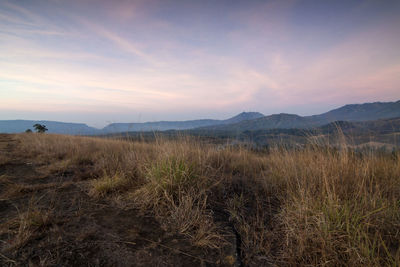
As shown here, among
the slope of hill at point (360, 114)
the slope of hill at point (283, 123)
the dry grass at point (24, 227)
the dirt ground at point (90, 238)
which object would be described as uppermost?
the slope of hill at point (360, 114)

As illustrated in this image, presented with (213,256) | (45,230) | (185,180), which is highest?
(185,180)

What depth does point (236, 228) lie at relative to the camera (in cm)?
164

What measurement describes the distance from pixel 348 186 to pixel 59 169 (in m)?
4.91

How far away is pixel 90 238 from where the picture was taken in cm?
140

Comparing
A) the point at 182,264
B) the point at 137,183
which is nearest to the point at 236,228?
the point at 182,264

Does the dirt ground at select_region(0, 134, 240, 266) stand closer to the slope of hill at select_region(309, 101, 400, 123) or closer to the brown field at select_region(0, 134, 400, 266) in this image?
the brown field at select_region(0, 134, 400, 266)

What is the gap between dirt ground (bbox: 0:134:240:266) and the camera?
1187 mm

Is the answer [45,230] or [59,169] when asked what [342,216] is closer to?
[45,230]

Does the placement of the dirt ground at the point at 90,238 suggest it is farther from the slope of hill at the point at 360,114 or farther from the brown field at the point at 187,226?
the slope of hill at the point at 360,114

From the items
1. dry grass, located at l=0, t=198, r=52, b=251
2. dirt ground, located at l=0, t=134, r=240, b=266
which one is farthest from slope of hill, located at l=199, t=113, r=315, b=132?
dry grass, located at l=0, t=198, r=52, b=251

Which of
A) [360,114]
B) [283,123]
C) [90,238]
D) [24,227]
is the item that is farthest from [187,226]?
[360,114]

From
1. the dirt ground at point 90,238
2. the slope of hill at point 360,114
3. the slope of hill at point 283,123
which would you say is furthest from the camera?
the slope of hill at point 360,114

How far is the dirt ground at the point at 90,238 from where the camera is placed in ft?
3.89

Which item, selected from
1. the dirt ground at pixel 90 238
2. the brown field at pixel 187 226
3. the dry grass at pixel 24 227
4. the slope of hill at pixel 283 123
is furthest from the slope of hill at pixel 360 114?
the dry grass at pixel 24 227
